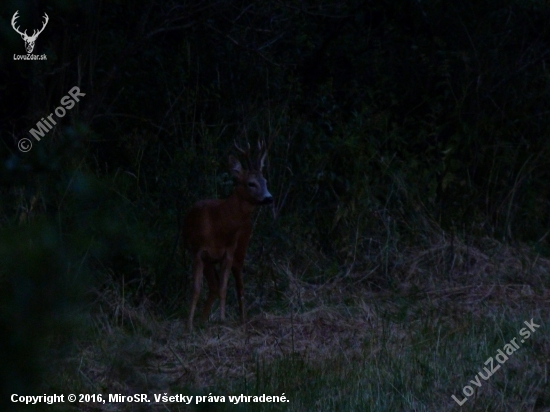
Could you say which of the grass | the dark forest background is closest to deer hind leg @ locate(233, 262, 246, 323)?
the grass

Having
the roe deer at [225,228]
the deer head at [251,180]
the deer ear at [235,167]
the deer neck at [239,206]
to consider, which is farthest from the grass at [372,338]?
the deer ear at [235,167]

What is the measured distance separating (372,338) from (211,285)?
176cm

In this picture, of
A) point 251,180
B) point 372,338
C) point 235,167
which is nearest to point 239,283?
point 251,180

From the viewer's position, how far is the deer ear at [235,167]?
305 inches

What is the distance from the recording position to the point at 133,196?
27.0 ft

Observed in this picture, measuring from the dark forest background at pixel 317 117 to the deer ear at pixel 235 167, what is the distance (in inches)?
24.8

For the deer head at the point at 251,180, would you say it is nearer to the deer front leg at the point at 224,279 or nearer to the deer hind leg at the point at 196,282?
the deer front leg at the point at 224,279

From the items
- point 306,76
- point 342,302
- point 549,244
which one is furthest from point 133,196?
point 549,244

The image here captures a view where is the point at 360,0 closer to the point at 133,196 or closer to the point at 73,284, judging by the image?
the point at 133,196

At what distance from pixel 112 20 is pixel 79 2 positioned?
8497 mm

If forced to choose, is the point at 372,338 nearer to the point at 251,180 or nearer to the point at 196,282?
the point at 196,282

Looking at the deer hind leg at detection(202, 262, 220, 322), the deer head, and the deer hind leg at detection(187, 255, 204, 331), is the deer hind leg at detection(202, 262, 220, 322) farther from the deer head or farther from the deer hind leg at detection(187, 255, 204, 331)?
the deer head

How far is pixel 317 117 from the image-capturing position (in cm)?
1095

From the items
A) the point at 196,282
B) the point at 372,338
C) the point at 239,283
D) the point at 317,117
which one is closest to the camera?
the point at 372,338
